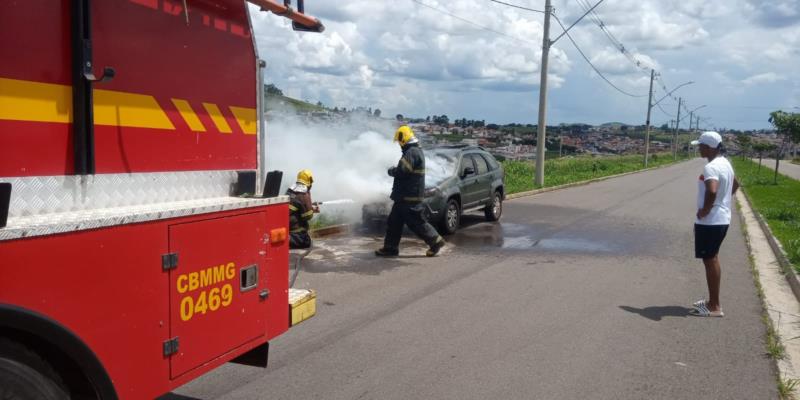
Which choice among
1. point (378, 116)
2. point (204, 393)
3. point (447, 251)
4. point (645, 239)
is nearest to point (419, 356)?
point (204, 393)

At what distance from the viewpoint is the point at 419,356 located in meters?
5.17

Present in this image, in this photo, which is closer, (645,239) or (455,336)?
(455,336)

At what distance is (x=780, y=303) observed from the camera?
726 centimetres

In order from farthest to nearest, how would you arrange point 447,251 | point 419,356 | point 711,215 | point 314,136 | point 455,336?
point 314,136, point 447,251, point 711,215, point 455,336, point 419,356

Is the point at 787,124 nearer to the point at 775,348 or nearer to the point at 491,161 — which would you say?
the point at 491,161

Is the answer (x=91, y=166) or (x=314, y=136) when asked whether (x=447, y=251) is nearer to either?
(x=314, y=136)

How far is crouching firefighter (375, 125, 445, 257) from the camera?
9.24m

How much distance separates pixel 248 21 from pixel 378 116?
1100 cm

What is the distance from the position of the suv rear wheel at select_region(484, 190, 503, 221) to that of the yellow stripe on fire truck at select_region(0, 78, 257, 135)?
10.8 meters

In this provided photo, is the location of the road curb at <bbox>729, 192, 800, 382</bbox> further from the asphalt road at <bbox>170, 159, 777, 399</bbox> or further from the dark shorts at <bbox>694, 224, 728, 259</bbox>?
the dark shorts at <bbox>694, 224, 728, 259</bbox>

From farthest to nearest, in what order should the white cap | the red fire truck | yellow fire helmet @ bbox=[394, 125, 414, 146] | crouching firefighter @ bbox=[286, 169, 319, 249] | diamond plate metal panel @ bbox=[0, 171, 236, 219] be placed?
crouching firefighter @ bbox=[286, 169, 319, 249]
yellow fire helmet @ bbox=[394, 125, 414, 146]
the white cap
diamond plate metal panel @ bbox=[0, 171, 236, 219]
the red fire truck

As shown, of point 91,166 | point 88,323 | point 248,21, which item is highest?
point 248,21

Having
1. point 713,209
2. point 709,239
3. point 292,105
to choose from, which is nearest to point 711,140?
point 713,209

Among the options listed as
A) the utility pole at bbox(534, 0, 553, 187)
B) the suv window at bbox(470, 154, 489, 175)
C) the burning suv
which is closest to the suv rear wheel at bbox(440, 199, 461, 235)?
the burning suv
